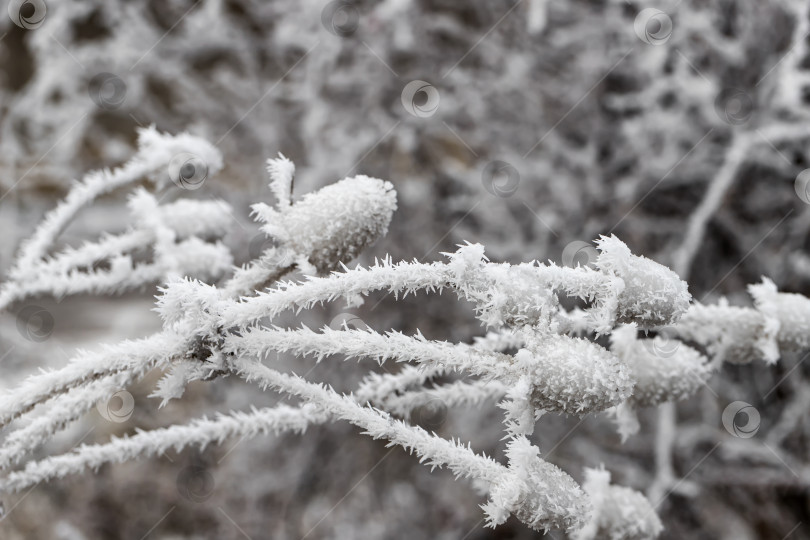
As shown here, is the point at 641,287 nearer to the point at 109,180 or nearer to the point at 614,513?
the point at 614,513

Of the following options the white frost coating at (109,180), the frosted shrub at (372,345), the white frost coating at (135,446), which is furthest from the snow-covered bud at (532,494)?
the white frost coating at (109,180)

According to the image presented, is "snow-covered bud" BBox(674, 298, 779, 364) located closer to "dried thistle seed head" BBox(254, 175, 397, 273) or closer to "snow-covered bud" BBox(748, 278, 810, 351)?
"snow-covered bud" BBox(748, 278, 810, 351)

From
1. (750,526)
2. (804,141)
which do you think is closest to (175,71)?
(804,141)

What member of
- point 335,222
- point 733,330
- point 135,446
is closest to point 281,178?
point 335,222

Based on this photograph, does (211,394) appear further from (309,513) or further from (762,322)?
(762,322)

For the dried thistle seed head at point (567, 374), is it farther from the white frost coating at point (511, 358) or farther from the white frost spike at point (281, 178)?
the white frost spike at point (281, 178)

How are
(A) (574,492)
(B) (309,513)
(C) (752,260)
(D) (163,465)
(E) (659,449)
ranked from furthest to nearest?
1. (D) (163,465)
2. (B) (309,513)
3. (C) (752,260)
4. (E) (659,449)
5. (A) (574,492)

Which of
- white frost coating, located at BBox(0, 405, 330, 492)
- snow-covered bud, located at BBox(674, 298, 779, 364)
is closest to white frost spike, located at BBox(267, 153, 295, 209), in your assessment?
white frost coating, located at BBox(0, 405, 330, 492)
